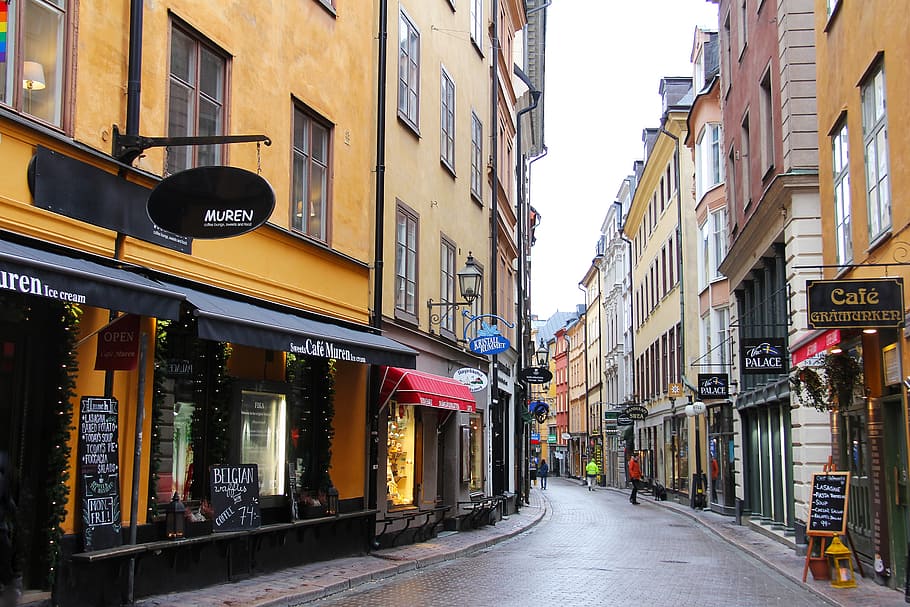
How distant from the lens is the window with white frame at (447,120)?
71.7 ft

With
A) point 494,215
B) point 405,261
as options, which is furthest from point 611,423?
point 405,261

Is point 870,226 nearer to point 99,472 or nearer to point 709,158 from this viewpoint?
point 99,472

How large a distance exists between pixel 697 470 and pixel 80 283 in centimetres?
2911

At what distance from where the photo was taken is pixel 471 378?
21703 millimetres

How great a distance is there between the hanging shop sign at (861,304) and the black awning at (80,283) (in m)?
7.48

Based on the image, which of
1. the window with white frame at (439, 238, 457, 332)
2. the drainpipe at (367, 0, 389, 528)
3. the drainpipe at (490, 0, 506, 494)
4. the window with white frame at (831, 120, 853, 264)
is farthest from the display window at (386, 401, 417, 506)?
the window with white frame at (831, 120, 853, 264)

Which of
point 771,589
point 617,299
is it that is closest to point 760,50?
point 771,589

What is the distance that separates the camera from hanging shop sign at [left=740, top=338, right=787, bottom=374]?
19.3m

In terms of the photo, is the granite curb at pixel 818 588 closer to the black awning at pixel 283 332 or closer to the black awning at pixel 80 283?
the black awning at pixel 283 332

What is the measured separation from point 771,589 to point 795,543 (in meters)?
5.31

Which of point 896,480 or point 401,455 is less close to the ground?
point 401,455

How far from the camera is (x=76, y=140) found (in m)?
9.90

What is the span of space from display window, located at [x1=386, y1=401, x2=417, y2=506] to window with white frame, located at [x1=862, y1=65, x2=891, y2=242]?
8.71 m

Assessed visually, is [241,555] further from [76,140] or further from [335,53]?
[335,53]
